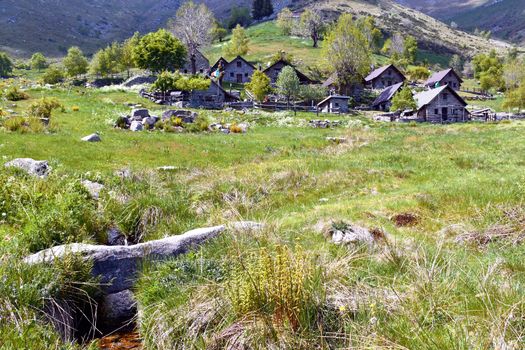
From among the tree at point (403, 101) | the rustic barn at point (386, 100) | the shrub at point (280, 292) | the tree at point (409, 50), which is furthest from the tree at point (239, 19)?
the shrub at point (280, 292)

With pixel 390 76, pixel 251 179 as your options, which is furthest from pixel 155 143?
pixel 390 76

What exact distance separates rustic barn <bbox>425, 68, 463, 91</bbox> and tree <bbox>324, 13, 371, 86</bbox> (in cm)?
2138

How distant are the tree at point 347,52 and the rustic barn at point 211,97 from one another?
26.5 m

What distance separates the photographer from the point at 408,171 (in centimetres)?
1988

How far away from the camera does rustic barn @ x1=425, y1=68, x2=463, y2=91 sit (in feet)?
328

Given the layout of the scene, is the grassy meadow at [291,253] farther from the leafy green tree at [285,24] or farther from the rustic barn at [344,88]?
the leafy green tree at [285,24]

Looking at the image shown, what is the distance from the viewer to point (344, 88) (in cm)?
9012

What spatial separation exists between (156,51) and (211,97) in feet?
68.7

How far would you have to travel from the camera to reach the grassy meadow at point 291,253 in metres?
5.07

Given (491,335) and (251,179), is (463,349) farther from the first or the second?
(251,179)

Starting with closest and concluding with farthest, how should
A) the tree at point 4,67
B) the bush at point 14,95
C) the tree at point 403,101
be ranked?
the bush at point 14,95 → the tree at point 403,101 → the tree at point 4,67

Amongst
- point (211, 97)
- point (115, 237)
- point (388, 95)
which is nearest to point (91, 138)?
point (115, 237)

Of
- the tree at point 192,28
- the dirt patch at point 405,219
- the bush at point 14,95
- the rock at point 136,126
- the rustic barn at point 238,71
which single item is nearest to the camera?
the dirt patch at point 405,219

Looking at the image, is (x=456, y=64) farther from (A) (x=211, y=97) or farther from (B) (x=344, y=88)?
(A) (x=211, y=97)
